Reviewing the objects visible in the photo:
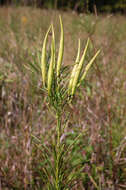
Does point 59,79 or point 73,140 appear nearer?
point 59,79

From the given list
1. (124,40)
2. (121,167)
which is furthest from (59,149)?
(124,40)

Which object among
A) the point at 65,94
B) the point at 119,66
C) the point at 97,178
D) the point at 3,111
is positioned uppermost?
the point at 65,94

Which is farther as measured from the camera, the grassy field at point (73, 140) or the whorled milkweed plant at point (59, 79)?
the grassy field at point (73, 140)

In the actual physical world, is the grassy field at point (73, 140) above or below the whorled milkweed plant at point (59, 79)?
below

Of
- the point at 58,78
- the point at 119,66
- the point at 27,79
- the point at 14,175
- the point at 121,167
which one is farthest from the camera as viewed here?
the point at 119,66

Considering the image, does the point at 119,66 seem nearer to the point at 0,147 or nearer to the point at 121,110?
the point at 121,110

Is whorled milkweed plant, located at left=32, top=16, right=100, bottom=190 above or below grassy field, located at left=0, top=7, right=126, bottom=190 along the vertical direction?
above

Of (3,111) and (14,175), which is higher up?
(3,111)

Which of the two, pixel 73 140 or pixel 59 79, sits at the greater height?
pixel 59 79

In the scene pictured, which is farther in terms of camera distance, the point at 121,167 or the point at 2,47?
the point at 2,47

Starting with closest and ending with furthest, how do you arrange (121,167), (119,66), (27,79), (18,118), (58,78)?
(58,78) < (121,167) < (18,118) < (27,79) < (119,66)

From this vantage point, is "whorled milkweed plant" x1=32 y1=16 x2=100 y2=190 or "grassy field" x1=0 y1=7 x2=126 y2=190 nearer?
"whorled milkweed plant" x1=32 y1=16 x2=100 y2=190
